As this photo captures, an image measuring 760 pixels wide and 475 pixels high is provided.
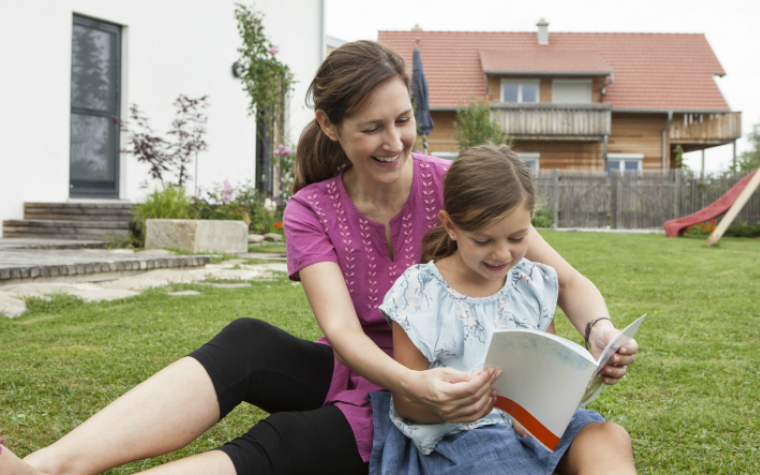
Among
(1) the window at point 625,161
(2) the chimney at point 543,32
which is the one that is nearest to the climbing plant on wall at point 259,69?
(1) the window at point 625,161

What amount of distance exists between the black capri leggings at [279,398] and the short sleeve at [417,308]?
1.02 ft

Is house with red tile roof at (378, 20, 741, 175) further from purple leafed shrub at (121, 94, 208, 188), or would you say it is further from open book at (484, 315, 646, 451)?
open book at (484, 315, 646, 451)

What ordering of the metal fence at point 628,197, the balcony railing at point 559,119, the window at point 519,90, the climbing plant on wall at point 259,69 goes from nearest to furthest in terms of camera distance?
the climbing plant on wall at point 259,69 < the metal fence at point 628,197 < the balcony railing at point 559,119 < the window at point 519,90

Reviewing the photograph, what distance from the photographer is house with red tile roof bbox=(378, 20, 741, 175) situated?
2156 centimetres

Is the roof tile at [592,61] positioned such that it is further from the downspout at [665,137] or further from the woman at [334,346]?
the woman at [334,346]

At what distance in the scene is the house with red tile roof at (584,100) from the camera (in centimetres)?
2156

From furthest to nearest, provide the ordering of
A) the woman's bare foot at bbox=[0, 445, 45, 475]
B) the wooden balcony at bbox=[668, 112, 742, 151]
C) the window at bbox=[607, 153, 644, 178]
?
the window at bbox=[607, 153, 644, 178] → the wooden balcony at bbox=[668, 112, 742, 151] → the woman's bare foot at bbox=[0, 445, 45, 475]

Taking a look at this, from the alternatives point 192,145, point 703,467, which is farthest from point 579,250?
point 703,467

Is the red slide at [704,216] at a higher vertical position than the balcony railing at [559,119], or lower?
lower

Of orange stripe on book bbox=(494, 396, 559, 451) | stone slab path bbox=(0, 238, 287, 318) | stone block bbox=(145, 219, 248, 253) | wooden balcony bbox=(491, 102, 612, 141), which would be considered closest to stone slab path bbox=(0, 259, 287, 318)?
stone slab path bbox=(0, 238, 287, 318)

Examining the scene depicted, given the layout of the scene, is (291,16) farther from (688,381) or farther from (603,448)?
(603,448)

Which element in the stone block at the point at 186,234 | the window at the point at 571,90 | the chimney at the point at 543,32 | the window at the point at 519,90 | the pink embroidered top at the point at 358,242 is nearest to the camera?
the pink embroidered top at the point at 358,242

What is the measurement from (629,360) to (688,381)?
5.12 feet

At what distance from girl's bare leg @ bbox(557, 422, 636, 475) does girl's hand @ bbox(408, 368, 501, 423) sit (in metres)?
0.24
